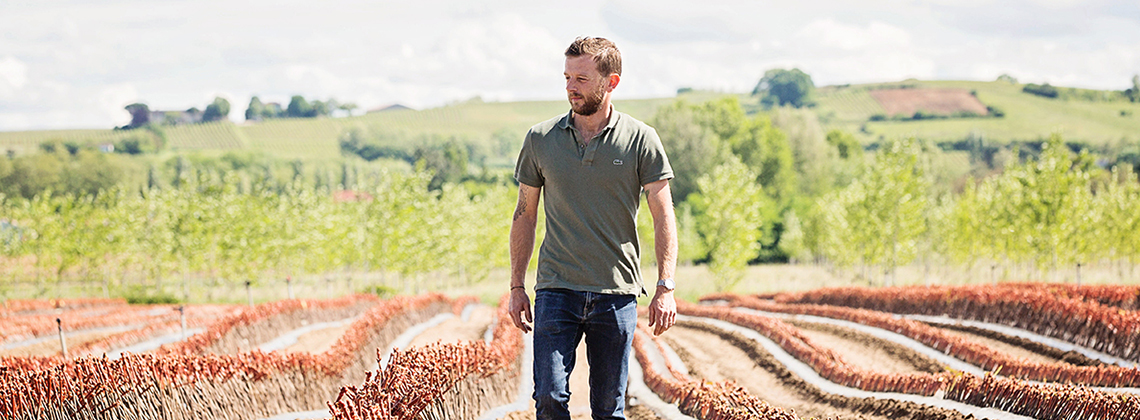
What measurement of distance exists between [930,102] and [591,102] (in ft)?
509

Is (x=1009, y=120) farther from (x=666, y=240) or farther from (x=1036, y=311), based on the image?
(x=666, y=240)

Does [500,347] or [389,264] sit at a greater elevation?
[500,347]

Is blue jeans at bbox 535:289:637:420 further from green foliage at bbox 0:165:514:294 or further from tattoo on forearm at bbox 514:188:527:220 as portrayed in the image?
green foliage at bbox 0:165:514:294

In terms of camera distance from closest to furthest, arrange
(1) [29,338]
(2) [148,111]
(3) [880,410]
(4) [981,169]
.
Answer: (3) [880,410]
(1) [29,338]
(4) [981,169]
(2) [148,111]

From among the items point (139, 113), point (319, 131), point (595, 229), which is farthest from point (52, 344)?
point (139, 113)

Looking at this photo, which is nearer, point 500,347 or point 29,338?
point 500,347

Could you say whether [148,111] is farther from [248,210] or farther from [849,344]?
[849,344]

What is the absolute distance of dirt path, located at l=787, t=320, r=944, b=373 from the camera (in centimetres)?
1262

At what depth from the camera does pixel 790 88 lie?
175 m

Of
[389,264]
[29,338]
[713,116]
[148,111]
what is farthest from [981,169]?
[148,111]

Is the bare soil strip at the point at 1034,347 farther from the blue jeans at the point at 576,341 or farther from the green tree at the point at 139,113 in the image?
the green tree at the point at 139,113

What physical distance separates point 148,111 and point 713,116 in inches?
5851

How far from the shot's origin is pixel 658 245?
4.71 meters

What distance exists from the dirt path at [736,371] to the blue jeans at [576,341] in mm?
4081
